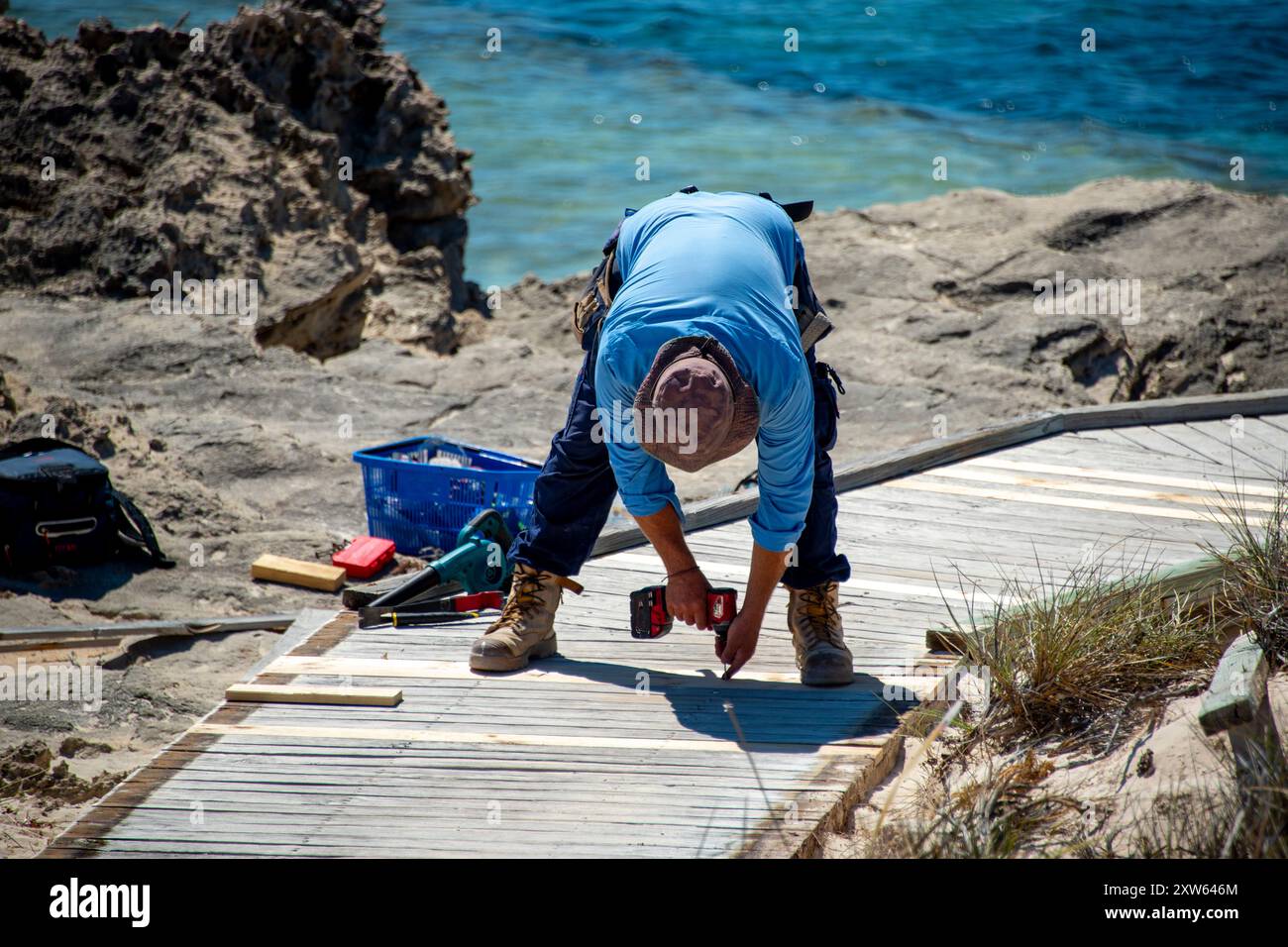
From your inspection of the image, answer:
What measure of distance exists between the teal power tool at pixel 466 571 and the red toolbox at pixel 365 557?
1.29 m

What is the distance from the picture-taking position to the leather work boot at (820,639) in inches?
156

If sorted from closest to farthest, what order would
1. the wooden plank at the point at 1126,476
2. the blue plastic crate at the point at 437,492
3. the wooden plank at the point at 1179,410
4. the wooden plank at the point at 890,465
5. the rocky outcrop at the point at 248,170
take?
1. the wooden plank at the point at 890,465
2. the wooden plank at the point at 1126,476
3. the blue plastic crate at the point at 437,492
4. the wooden plank at the point at 1179,410
5. the rocky outcrop at the point at 248,170

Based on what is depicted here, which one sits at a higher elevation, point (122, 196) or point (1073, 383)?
point (122, 196)

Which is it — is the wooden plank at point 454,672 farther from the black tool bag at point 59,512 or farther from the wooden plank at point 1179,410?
the wooden plank at point 1179,410

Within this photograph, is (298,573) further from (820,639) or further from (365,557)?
(820,639)

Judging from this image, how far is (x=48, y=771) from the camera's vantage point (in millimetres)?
4293

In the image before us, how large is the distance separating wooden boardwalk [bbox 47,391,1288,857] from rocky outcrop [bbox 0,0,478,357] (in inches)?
226

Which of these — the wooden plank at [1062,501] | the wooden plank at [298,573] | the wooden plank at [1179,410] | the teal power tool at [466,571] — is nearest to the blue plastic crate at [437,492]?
the wooden plank at [298,573]

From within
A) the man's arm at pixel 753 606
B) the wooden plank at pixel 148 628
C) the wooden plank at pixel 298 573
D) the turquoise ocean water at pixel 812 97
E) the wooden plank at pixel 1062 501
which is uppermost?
the turquoise ocean water at pixel 812 97

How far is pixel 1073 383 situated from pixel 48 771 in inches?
299

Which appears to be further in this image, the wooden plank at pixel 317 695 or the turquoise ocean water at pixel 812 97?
the turquoise ocean water at pixel 812 97

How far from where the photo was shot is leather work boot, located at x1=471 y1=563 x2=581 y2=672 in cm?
410
